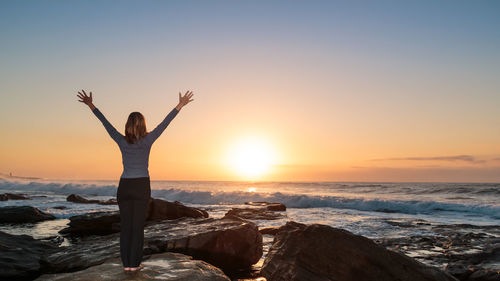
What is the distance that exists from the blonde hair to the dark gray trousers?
1.91 feet

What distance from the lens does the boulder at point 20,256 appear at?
6.21 metres

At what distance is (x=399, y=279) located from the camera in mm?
4867

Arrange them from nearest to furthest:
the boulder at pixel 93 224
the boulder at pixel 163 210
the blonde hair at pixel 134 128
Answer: the blonde hair at pixel 134 128
the boulder at pixel 93 224
the boulder at pixel 163 210

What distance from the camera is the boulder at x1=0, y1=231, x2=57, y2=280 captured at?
621cm

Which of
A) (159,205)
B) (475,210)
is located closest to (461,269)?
(159,205)

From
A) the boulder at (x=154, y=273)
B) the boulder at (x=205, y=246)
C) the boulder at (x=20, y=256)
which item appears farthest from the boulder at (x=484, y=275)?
the boulder at (x=20, y=256)

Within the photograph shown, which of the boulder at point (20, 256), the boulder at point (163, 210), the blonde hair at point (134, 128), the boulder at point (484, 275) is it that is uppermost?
the blonde hair at point (134, 128)

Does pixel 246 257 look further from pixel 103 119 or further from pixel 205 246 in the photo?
pixel 103 119

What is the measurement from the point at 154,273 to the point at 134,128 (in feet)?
6.52

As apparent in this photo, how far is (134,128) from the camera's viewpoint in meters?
4.71

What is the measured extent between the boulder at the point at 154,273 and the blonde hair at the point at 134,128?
180cm

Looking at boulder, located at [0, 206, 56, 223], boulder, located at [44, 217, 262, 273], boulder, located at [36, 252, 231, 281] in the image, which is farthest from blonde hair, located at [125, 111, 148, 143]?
boulder, located at [0, 206, 56, 223]

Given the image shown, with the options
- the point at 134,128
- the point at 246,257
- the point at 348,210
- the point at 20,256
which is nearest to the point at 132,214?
the point at 134,128

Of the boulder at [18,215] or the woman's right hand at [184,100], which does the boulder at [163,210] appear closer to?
the boulder at [18,215]
